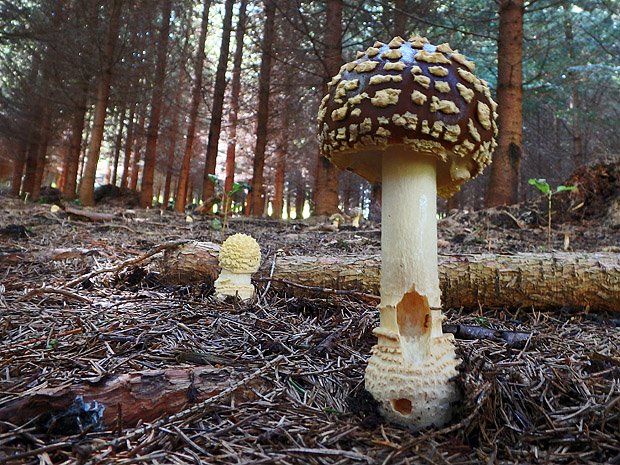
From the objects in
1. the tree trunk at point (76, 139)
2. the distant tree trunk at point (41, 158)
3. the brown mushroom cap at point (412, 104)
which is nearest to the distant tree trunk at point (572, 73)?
the brown mushroom cap at point (412, 104)

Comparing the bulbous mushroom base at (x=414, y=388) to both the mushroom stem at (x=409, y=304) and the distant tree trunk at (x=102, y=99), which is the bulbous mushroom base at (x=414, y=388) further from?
the distant tree trunk at (x=102, y=99)

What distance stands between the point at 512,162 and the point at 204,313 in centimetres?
662

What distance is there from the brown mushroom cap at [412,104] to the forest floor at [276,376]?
0.99 meters

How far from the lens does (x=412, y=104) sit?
4.80 feet

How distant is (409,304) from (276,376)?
683 mm

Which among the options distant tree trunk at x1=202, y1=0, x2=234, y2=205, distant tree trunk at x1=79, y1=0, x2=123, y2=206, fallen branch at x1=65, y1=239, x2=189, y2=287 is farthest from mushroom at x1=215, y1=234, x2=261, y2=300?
distant tree trunk at x1=79, y1=0, x2=123, y2=206

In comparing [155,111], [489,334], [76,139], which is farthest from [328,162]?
[76,139]

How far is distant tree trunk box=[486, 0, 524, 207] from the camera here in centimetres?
674

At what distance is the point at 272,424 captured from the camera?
1.31 m

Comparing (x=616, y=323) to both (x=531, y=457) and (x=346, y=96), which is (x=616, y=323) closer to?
(x=531, y=457)

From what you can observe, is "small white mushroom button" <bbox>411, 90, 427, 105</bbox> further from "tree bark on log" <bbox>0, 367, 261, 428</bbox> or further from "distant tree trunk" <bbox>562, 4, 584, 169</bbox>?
"distant tree trunk" <bbox>562, 4, 584, 169</bbox>

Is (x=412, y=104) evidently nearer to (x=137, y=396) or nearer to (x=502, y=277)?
(x=137, y=396)

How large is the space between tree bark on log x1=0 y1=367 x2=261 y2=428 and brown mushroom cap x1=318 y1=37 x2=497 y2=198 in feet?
3.90

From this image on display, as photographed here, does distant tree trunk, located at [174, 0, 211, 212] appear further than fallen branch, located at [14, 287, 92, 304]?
Yes
